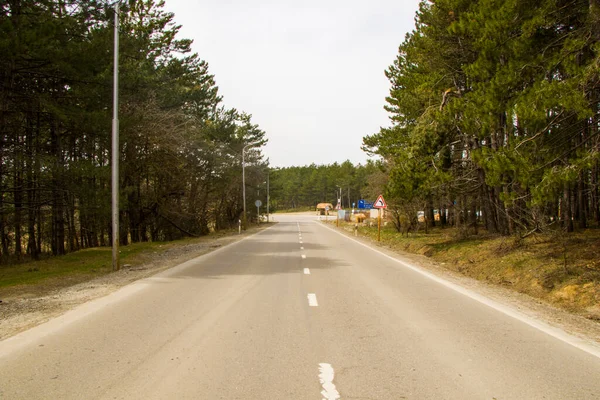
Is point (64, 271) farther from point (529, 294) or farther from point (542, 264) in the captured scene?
point (542, 264)

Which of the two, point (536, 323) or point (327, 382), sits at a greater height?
point (327, 382)

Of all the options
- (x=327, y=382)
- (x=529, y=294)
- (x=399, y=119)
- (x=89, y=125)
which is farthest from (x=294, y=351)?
(x=399, y=119)

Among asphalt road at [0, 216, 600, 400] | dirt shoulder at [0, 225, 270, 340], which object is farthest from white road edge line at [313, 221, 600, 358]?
dirt shoulder at [0, 225, 270, 340]

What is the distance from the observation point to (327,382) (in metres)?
4.68

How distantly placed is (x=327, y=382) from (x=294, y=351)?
113 centimetres

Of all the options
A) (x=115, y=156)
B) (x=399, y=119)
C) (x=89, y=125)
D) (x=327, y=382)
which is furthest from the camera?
(x=399, y=119)

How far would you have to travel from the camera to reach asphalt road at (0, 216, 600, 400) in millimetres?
4539

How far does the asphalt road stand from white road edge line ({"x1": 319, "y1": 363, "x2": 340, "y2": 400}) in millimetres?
19

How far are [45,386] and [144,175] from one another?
1119 inches

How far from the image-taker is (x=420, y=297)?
976 cm

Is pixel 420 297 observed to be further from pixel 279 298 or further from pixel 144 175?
pixel 144 175

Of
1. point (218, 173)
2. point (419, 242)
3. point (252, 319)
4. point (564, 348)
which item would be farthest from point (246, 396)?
point (218, 173)

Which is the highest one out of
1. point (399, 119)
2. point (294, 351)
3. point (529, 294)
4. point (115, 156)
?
point (399, 119)

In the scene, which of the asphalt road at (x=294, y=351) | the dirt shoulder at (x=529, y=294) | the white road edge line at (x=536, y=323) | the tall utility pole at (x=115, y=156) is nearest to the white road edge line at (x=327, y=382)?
the asphalt road at (x=294, y=351)
